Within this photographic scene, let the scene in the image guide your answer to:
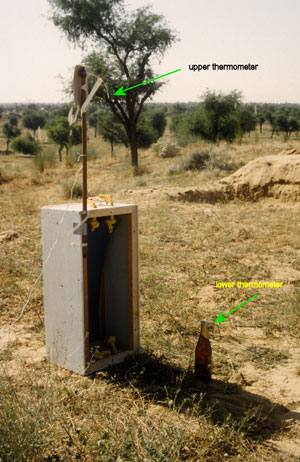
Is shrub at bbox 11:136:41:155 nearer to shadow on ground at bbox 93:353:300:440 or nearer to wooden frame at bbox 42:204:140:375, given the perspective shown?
wooden frame at bbox 42:204:140:375

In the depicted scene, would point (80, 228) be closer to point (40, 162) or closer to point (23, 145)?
point (40, 162)

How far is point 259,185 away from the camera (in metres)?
10.8

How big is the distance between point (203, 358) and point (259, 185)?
8.04 meters

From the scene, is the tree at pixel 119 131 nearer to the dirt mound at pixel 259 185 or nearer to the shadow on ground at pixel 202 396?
the dirt mound at pixel 259 185

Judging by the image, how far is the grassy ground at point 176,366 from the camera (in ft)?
7.66

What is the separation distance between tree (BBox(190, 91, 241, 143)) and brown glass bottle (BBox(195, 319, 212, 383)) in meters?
21.3

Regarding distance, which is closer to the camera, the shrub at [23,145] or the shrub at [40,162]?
the shrub at [40,162]

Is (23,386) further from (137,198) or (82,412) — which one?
(137,198)

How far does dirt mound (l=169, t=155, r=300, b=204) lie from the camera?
34.3 feet

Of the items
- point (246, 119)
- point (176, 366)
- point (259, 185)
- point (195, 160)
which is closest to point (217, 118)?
point (246, 119)

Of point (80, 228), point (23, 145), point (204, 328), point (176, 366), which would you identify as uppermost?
point (23, 145)

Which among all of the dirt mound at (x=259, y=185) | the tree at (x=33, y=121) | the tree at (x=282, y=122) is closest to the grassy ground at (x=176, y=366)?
the dirt mound at (x=259, y=185)

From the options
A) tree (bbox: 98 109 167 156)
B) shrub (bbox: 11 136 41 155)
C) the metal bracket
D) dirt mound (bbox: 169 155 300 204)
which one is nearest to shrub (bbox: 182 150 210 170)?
dirt mound (bbox: 169 155 300 204)

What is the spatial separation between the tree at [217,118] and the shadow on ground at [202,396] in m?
21.4
